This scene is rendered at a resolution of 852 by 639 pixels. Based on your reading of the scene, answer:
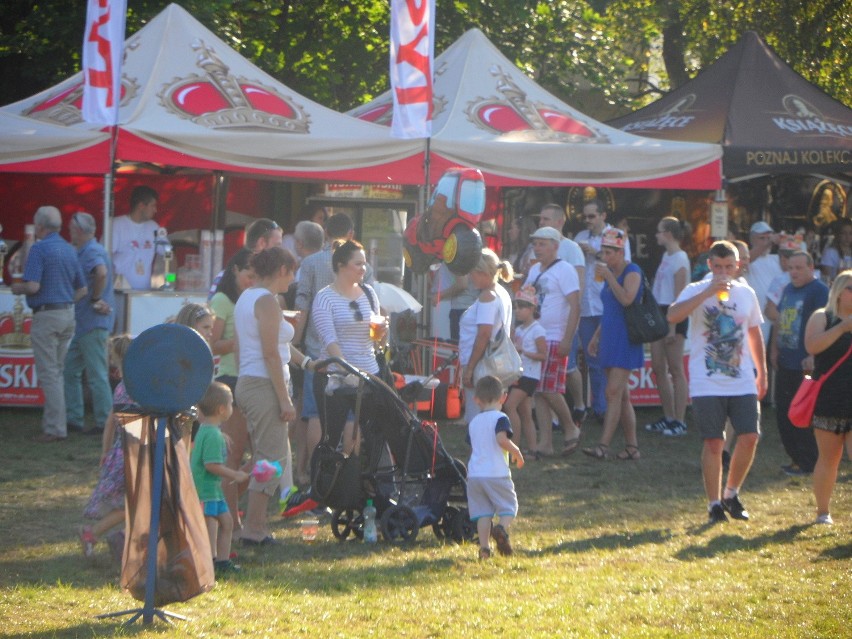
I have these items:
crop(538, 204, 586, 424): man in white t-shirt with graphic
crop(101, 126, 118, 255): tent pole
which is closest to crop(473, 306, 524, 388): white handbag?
crop(538, 204, 586, 424): man in white t-shirt with graphic

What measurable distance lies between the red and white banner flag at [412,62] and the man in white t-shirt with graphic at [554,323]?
1.69 metres

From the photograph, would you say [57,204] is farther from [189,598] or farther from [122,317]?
[189,598]

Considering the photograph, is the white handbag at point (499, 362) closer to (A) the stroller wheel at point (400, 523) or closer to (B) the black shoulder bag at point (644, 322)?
(B) the black shoulder bag at point (644, 322)

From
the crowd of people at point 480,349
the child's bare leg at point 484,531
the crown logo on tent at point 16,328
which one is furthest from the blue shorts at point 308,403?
the crown logo on tent at point 16,328

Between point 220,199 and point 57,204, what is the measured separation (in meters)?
2.91

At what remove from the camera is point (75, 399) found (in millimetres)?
10594

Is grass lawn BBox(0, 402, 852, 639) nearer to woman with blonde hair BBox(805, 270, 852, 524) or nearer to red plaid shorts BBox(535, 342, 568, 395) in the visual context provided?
woman with blonde hair BBox(805, 270, 852, 524)

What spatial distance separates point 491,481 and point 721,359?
1.77 m

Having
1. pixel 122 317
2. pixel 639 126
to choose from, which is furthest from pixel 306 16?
pixel 122 317

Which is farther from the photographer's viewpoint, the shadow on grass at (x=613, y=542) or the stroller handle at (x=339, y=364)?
the shadow on grass at (x=613, y=542)

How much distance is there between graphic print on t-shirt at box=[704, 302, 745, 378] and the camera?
7.43m

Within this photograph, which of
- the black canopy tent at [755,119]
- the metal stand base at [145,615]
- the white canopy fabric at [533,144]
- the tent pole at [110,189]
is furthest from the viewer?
the black canopy tent at [755,119]

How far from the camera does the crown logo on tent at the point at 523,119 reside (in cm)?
1172

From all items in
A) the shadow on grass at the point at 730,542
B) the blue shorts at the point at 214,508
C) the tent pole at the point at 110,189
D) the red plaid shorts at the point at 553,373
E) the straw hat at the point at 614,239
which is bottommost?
the shadow on grass at the point at 730,542
